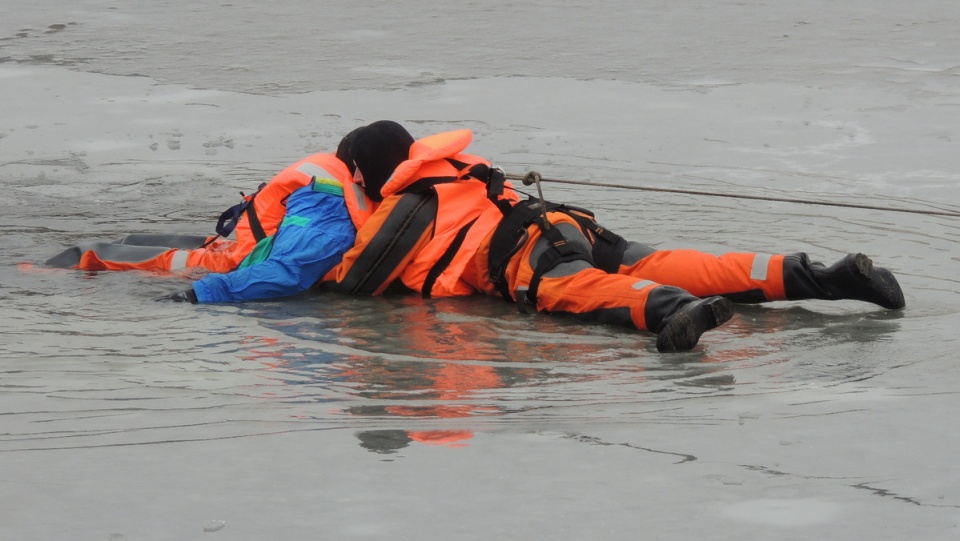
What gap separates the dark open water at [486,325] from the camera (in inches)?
94.3

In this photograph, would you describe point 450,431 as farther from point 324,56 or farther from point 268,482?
point 324,56

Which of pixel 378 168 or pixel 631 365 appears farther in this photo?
pixel 378 168

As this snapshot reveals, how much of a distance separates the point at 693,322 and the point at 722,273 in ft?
2.20

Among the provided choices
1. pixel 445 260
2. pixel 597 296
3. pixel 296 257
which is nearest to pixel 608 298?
pixel 597 296

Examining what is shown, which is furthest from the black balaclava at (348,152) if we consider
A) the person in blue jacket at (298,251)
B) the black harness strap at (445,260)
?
the black harness strap at (445,260)

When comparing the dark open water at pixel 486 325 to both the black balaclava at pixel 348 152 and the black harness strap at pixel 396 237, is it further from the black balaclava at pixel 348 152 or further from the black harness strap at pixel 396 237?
the black balaclava at pixel 348 152

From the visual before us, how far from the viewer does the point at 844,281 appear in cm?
390

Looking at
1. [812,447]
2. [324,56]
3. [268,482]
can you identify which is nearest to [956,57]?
[324,56]

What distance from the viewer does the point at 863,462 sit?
8.41 feet

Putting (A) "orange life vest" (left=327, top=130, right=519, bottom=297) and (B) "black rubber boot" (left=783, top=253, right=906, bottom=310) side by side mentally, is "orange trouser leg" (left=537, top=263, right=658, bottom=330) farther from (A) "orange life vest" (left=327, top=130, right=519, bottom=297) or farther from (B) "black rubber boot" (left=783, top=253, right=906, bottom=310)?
(B) "black rubber boot" (left=783, top=253, right=906, bottom=310)

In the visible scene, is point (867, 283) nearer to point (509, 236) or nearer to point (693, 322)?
point (693, 322)

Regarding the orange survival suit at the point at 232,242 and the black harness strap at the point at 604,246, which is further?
the orange survival suit at the point at 232,242

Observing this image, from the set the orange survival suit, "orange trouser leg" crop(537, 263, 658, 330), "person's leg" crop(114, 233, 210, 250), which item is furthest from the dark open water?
"person's leg" crop(114, 233, 210, 250)

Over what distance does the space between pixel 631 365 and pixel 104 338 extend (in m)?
1.60
